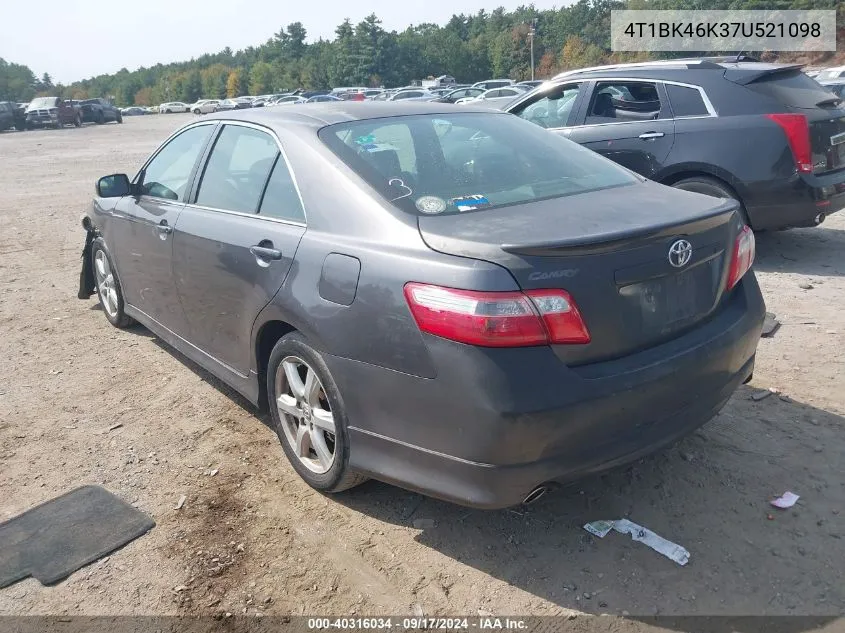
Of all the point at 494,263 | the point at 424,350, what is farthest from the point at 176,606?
the point at 494,263

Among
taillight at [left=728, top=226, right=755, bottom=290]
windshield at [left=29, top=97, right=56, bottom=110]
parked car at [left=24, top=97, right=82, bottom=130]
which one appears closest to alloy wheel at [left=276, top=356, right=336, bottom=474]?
taillight at [left=728, top=226, right=755, bottom=290]

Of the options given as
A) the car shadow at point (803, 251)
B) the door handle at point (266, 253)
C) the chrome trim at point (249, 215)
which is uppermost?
the chrome trim at point (249, 215)

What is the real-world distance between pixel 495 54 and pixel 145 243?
9248 centimetres

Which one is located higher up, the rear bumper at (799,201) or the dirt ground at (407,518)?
the rear bumper at (799,201)

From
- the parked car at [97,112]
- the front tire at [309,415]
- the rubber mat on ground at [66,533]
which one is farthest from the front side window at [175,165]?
the parked car at [97,112]

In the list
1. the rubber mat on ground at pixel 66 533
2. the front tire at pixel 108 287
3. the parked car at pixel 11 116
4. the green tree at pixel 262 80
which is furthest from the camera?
the green tree at pixel 262 80

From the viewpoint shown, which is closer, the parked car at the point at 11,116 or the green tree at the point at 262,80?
the parked car at the point at 11,116

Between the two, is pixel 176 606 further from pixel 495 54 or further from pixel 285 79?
pixel 285 79

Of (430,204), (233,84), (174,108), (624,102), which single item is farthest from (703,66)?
(233,84)

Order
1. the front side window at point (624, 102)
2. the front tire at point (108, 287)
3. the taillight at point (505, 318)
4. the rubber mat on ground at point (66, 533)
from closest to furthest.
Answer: the taillight at point (505, 318), the rubber mat on ground at point (66, 533), the front tire at point (108, 287), the front side window at point (624, 102)

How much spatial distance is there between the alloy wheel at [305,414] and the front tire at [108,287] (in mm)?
2519

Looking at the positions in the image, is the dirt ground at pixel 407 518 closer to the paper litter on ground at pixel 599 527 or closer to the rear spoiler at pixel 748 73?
the paper litter on ground at pixel 599 527

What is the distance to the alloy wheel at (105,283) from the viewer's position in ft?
18.0

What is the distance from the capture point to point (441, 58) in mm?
97375
